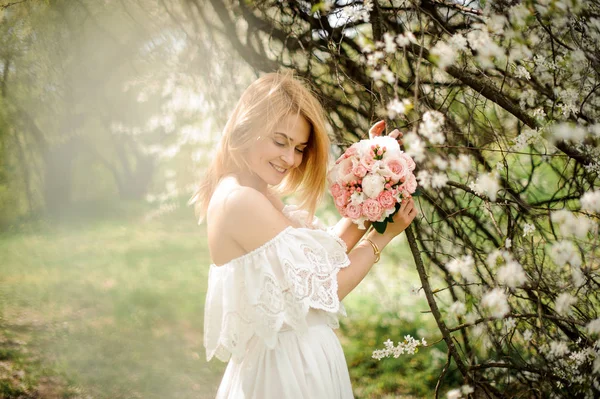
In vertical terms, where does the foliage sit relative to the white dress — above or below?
above

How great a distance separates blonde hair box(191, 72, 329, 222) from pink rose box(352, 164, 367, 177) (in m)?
0.20

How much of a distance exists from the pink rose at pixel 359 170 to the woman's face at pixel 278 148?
22 cm

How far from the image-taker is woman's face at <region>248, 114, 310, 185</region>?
164 centimetres

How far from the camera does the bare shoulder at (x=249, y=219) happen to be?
1.49 meters

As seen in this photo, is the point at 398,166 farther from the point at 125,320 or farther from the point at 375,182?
the point at 125,320

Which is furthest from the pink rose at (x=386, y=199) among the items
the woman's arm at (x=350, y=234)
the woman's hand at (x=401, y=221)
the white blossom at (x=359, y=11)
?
the white blossom at (x=359, y=11)

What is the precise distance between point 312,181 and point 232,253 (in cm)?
46

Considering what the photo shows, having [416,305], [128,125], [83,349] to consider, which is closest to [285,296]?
[83,349]

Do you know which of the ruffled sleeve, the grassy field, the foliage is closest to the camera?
the ruffled sleeve

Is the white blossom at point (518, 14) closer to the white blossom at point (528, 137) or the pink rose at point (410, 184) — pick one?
the white blossom at point (528, 137)

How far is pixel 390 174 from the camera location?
5.11 ft

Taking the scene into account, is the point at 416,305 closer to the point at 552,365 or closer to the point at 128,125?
the point at 552,365

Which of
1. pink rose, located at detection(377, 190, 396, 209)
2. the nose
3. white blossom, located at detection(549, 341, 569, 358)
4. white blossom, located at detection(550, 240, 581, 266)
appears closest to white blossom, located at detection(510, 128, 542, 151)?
white blossom, located at detection(550, 240, 581, 266)

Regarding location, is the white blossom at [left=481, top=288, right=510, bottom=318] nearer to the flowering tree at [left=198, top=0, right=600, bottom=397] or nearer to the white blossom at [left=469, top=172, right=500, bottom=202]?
the flowering tree at [left=198, top=0, right=600, bottom=397]
